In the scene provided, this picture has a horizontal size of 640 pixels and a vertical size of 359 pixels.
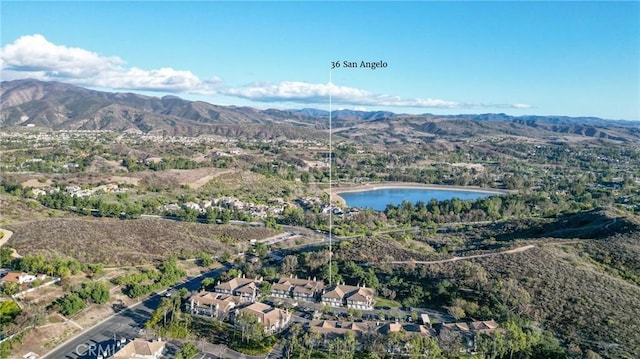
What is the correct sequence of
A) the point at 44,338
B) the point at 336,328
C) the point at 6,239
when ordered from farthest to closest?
the point at 6,239 → the point at 336,328 → the point at 44,338

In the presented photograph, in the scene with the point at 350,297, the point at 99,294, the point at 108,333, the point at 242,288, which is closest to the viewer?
the point at 108,333

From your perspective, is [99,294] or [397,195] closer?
[99,294]

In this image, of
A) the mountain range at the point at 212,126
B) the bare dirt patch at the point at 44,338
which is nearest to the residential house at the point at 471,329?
the bare dirt patch at the point at 44,338

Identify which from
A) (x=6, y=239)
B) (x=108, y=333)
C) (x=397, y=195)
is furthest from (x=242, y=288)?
(x=397, y=195)

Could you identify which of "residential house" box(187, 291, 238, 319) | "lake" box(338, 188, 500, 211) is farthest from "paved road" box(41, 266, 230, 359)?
"lake" box(338, 188, 500, 211)

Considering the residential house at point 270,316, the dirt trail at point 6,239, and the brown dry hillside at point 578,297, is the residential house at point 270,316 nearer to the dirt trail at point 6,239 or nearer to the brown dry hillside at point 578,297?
the brown dry hillside at point 578,297

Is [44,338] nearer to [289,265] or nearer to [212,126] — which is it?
[289,265]

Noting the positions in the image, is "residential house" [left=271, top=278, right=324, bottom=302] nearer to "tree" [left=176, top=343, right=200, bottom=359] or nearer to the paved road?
the paved road

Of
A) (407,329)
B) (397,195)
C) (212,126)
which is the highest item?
(212,126)
